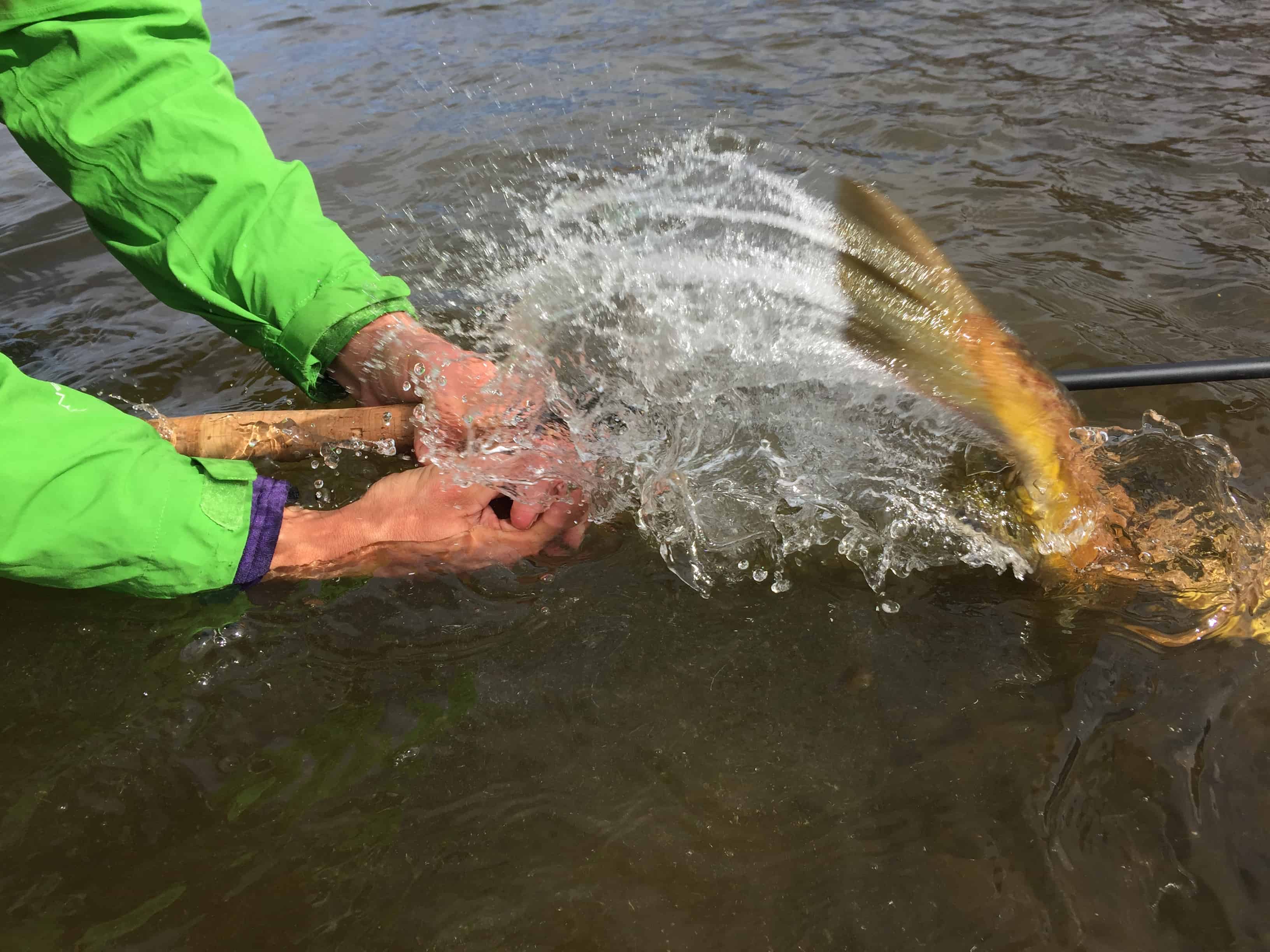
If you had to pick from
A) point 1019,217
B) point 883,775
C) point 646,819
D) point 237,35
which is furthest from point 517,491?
point 237,35

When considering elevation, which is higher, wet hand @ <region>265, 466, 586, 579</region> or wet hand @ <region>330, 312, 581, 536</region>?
wet hand @ <region>330, 312, 581, 536</region>

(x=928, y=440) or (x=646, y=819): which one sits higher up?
(x=928, y=440)

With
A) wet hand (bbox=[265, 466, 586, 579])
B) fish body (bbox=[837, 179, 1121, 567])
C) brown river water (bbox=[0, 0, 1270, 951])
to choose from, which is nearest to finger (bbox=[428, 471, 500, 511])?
wet hand (bbox=[265, 466, 586, 579])

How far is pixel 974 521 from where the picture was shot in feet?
6.37

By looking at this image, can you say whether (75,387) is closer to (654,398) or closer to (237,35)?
(654,398)

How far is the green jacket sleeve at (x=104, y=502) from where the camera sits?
5.13 feet

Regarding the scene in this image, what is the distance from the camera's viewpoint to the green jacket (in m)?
1.61

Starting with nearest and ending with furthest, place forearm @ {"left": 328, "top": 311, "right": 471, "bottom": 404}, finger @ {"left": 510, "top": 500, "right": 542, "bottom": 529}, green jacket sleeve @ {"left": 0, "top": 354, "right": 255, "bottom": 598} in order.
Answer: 1. green jacket sleeve @ {"left": 0, "top": 354, "right": 255, "bottom": 598}
2. finger @ {"left": 510, "top": 500, "right": 542, "bottom": 529}
3. forearm @ {"left": 328, "top": 311, "right": 471, "bottom": 404}

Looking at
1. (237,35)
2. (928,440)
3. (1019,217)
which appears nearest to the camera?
(928,440)

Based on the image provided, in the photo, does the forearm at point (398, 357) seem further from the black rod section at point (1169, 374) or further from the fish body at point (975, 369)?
the black rod section at point (1169, 374)

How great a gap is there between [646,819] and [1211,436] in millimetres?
1851

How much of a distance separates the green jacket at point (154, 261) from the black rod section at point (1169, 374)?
174 centimetres

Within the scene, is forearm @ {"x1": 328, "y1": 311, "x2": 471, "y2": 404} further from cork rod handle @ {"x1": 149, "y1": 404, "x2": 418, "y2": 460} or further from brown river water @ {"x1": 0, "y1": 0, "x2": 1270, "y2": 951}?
brown river water @ {"x1": 0, "y1": 0, "x2": 1270, "y2": 951}

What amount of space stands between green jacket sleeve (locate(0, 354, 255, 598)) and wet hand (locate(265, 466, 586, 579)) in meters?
0.15
